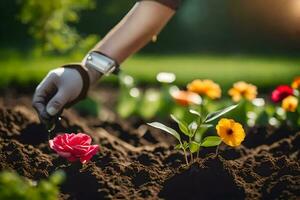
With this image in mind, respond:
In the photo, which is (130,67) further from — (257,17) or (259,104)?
(259,104)

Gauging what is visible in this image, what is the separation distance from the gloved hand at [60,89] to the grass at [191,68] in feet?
9.67

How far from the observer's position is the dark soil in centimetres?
271

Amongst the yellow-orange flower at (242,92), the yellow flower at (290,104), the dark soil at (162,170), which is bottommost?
the yellow-orange flower at (242,92)

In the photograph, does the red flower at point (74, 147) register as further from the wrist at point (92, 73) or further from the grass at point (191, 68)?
the grass at point (191, 68)

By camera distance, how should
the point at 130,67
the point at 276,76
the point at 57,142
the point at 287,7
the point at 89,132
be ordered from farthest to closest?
1. the point at 287,7
2. the point at 130,67
3. the point at 276,76
4. the point at 89,132
5. the point at 57,142

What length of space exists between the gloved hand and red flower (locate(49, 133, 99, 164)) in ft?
0.83

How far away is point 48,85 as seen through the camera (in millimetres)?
3240

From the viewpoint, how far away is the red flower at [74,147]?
9.45 ft

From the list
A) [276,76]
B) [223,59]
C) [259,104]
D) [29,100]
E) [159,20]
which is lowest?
[223,59]

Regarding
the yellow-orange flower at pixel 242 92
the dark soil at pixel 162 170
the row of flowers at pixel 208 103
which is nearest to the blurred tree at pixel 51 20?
the row of flowers at pixel 208 103

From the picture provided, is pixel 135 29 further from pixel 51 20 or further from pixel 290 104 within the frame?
pixel 51 20

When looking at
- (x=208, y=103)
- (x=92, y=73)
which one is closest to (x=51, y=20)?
(x=208, y=103)

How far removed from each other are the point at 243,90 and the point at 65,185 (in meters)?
2.04

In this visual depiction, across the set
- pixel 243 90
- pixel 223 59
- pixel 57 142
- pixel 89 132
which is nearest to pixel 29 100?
pixel 89 132
